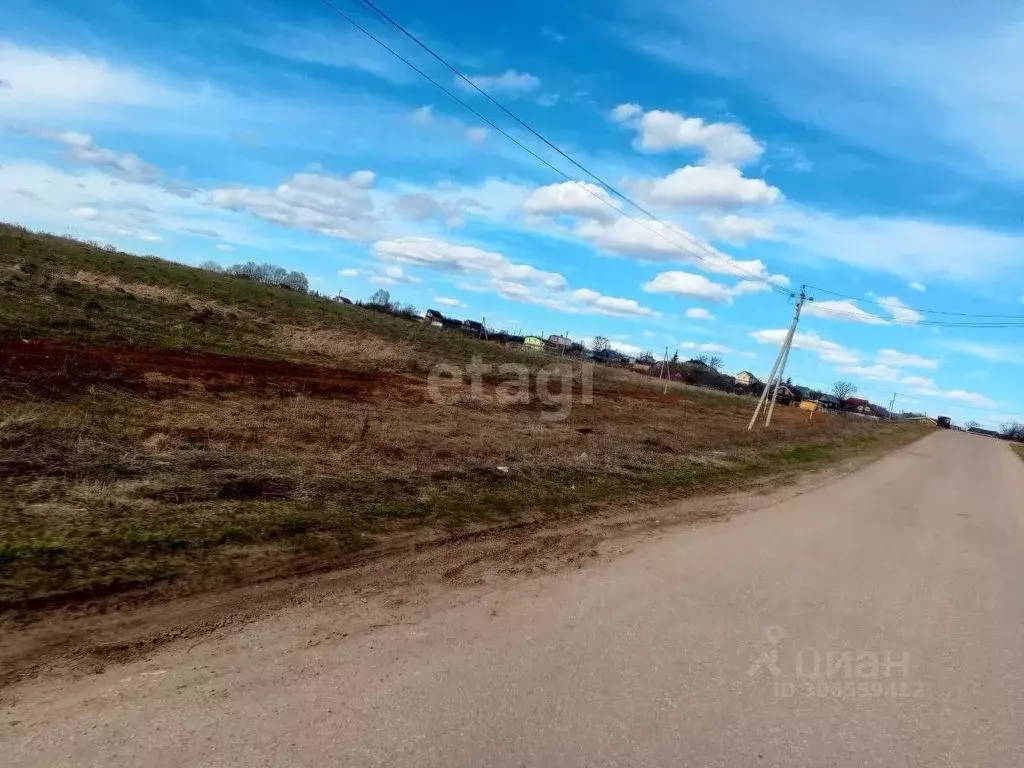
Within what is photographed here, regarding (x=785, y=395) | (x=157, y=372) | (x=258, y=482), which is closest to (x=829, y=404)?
(x=785, y=395)

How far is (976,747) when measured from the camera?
12.1 feet

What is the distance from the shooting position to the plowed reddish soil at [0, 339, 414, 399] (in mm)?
11203

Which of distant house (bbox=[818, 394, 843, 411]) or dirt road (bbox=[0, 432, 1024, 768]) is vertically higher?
distant house (bbox=[818, 394, 843, 411])

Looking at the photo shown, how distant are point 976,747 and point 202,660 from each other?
4494 mm

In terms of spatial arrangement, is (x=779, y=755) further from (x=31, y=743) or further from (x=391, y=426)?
(x=391, y=426)

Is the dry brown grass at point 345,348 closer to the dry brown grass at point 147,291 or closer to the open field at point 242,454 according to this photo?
the open field at point 242,454

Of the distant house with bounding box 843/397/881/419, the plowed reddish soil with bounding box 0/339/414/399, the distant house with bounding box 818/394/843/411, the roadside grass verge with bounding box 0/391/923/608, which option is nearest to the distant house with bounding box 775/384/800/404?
the distant house with bounding box 818/394/843/411

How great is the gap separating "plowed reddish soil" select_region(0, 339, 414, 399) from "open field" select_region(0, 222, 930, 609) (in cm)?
8

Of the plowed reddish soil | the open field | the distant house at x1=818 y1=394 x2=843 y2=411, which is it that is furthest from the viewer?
the distant house at x1=818 y1=394 x2=843 y2=411

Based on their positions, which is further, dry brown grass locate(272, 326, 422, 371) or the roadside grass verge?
dry brown grass locate(272, 326, 422, 371)

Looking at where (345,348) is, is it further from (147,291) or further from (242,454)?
(242,454)

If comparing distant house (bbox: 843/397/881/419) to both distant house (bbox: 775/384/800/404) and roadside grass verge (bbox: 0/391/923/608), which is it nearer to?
distant house (bbox: 775/384/800/404)

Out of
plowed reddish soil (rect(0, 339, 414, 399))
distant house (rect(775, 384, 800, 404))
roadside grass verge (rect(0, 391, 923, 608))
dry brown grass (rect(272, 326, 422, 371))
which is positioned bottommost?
roadside grass verge (rect(0, 391, 923, 608))

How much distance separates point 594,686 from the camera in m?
3.81
